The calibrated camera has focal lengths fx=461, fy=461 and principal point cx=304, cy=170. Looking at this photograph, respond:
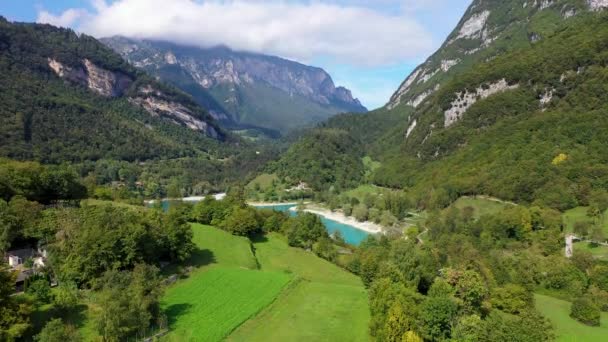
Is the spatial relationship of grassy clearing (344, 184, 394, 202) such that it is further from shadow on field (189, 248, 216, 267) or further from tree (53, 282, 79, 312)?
tree (53, 282, 79, 312)

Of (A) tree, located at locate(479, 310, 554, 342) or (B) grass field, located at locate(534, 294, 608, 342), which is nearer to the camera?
(A) tree, located at locate(479, 310, 554, 342)

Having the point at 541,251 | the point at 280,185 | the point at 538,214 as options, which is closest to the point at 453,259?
the point at 541,251

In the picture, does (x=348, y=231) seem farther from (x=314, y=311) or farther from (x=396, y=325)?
(x=396, y=325)

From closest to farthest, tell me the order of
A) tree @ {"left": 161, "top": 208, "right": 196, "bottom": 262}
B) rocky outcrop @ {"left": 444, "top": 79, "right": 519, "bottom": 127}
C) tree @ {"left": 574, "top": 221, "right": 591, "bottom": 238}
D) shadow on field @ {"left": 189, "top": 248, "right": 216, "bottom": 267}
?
tree @ {"left": 161, "top": 208, "right": 196, "bottom": 262} < shadow on field @ {"left": 189, "top": 248, "right": 216, "bottom": 267} < tree @ {"left": 574, "top": 221, "right": 591, "bottom": 238} < rocky outcrop @ {"left": 444, "top": 79, "right": 519, "bottom": 127}

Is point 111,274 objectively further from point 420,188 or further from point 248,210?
point 420,188

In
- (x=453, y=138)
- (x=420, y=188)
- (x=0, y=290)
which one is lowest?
(x=0, y=290)

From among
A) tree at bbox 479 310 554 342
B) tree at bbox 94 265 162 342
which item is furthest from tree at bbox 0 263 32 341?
tree at bbox 479 310 554 342
